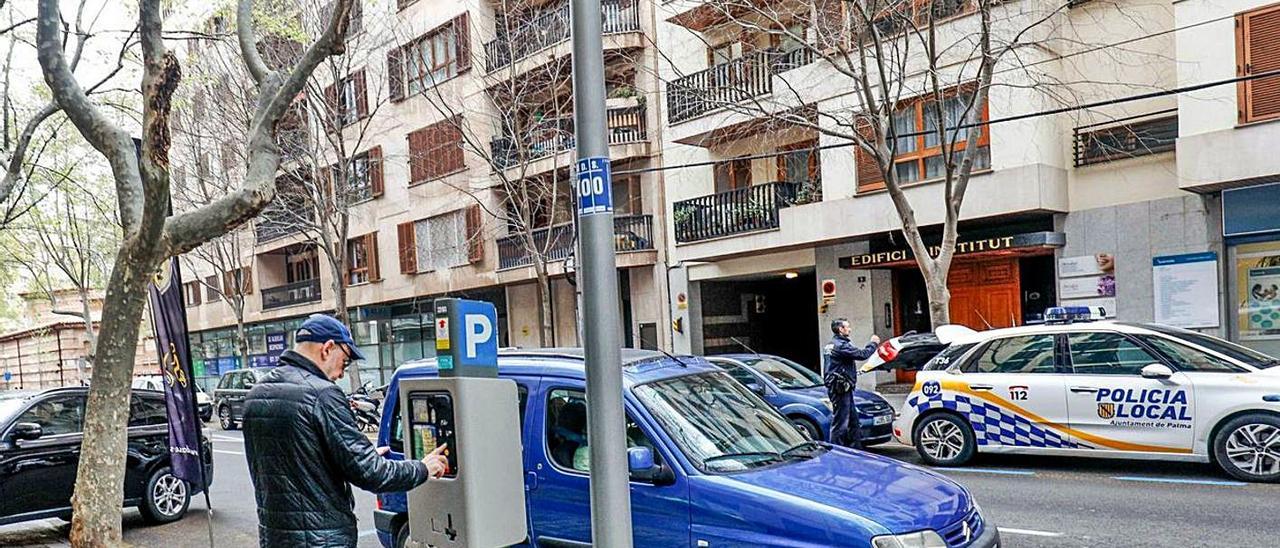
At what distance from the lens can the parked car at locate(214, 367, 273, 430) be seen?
23531mm

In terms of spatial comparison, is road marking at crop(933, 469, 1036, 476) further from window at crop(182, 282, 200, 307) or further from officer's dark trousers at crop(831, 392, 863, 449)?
window at crop(182, 282, 200, 307)

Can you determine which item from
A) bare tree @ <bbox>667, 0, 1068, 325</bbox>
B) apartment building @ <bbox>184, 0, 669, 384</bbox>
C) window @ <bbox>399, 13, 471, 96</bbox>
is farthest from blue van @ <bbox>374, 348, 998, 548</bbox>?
window @ <bbox>399, 13, 471, 96</bbox>

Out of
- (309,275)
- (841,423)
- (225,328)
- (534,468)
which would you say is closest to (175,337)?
(534,468)

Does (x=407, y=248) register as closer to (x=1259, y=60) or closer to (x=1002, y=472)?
(x=1002, y=472)

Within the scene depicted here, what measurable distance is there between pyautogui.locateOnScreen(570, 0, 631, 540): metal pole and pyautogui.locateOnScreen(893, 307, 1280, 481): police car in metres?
6.83

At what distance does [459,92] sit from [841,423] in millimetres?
17896

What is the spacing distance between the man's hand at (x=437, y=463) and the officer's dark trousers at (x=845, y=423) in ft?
24.9

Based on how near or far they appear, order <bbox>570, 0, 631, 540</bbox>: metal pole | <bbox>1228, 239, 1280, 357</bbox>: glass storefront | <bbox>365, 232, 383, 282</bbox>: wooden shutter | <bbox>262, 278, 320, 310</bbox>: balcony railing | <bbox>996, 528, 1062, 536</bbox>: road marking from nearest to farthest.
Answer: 1. <bbox>570, 0, 631, 540</bbox>: metal pole
2. <bbox>996, 528, 1062, 536</bbox>: road marking
3. <bbox>1228, 239, 1280, 357</bbox>: glass storefront
4. <bbox>365, 232, 383, 282</bbox>: wooden shutter
5. <bbox>262, 278, 320, 310</bbox>: balcony railing

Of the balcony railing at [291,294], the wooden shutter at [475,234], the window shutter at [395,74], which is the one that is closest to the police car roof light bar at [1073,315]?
the wooden shutter at [475,234]

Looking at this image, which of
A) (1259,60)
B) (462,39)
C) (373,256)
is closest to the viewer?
(1259,60)

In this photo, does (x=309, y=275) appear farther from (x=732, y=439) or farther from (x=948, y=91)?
(x=732, y=439)

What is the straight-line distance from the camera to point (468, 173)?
26.6m

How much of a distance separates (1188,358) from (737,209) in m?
12.0

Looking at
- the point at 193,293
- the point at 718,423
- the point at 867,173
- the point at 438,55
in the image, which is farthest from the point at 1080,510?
the point at 193,293
